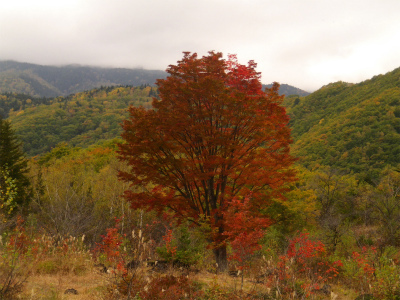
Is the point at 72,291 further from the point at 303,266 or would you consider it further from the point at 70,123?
the point at 70,123

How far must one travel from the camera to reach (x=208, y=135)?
1057 cm

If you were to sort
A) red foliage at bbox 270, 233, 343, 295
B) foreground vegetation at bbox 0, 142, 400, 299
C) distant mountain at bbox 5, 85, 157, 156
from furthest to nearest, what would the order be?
distant mountain at bbox 5, 85, 157, 156
red foliage at bbox 270, 233, 343, 295
foreground vegetation at bbox 0, 142, 400, 299

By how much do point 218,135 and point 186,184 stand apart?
259 cm

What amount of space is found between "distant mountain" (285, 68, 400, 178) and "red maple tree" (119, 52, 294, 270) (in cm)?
3442

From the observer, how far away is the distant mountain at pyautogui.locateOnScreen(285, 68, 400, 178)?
51812 mm

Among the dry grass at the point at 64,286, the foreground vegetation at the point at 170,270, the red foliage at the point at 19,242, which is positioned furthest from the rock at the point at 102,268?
the red foliage at the point at 19,242

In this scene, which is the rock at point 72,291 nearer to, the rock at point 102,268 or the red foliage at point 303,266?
the rock at point 102,268

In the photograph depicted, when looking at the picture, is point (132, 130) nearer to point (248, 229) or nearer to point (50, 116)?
point (248, 229)

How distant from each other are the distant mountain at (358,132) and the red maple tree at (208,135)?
34422 millimetres

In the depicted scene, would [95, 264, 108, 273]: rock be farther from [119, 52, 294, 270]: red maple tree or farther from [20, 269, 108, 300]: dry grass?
[119, 52, 294, 270]: red maple tree

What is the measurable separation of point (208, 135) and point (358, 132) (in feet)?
189

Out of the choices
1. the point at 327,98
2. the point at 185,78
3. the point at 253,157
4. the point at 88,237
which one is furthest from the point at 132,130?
the point at 327,98

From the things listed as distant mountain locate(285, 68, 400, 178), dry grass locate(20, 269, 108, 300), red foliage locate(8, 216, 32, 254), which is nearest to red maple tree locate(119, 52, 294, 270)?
dry grass locate(20, 269, 108, 300)

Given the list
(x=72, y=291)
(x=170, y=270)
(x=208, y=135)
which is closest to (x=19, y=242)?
(x=72, y=291)
